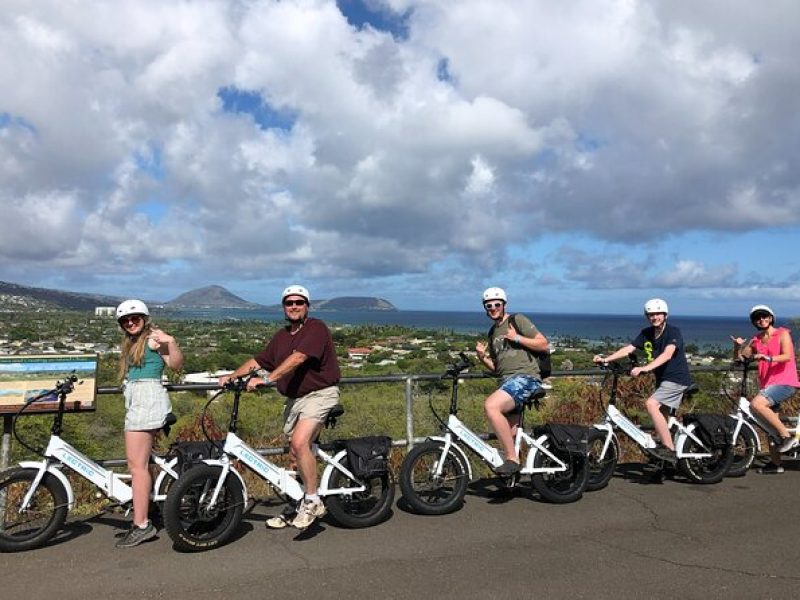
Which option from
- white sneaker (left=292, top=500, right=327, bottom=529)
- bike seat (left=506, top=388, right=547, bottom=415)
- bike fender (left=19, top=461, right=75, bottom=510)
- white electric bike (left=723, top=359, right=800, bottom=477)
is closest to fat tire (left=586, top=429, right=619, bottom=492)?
bike seat (left=506, top=388, right=547, bottom=415)

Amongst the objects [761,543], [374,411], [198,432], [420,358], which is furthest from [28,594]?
[420,358]

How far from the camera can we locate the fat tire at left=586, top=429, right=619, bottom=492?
703cm

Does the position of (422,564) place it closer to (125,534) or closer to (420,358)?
(125,534)

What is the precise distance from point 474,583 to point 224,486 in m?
2.10

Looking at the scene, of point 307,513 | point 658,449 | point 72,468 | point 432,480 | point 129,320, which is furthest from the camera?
point 658,449

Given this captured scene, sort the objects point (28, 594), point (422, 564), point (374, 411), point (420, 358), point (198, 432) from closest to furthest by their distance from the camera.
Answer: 1. point (28, 594)
2. point (422, 564)
3. point (198, 432)
4. point (374, 411)
5. point (420, 358)

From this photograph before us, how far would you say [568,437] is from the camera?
6680 millimetres

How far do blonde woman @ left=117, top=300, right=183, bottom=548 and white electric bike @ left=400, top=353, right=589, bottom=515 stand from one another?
218cm

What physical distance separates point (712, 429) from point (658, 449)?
720mm

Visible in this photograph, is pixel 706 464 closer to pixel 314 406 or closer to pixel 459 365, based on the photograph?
pixel 459 365

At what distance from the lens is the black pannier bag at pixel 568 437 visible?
6.62m

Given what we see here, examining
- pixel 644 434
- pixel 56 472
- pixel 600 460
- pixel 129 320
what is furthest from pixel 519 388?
pixel 56 472

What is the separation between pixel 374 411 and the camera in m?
14.2

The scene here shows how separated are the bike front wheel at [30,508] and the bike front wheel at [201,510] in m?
0.98
